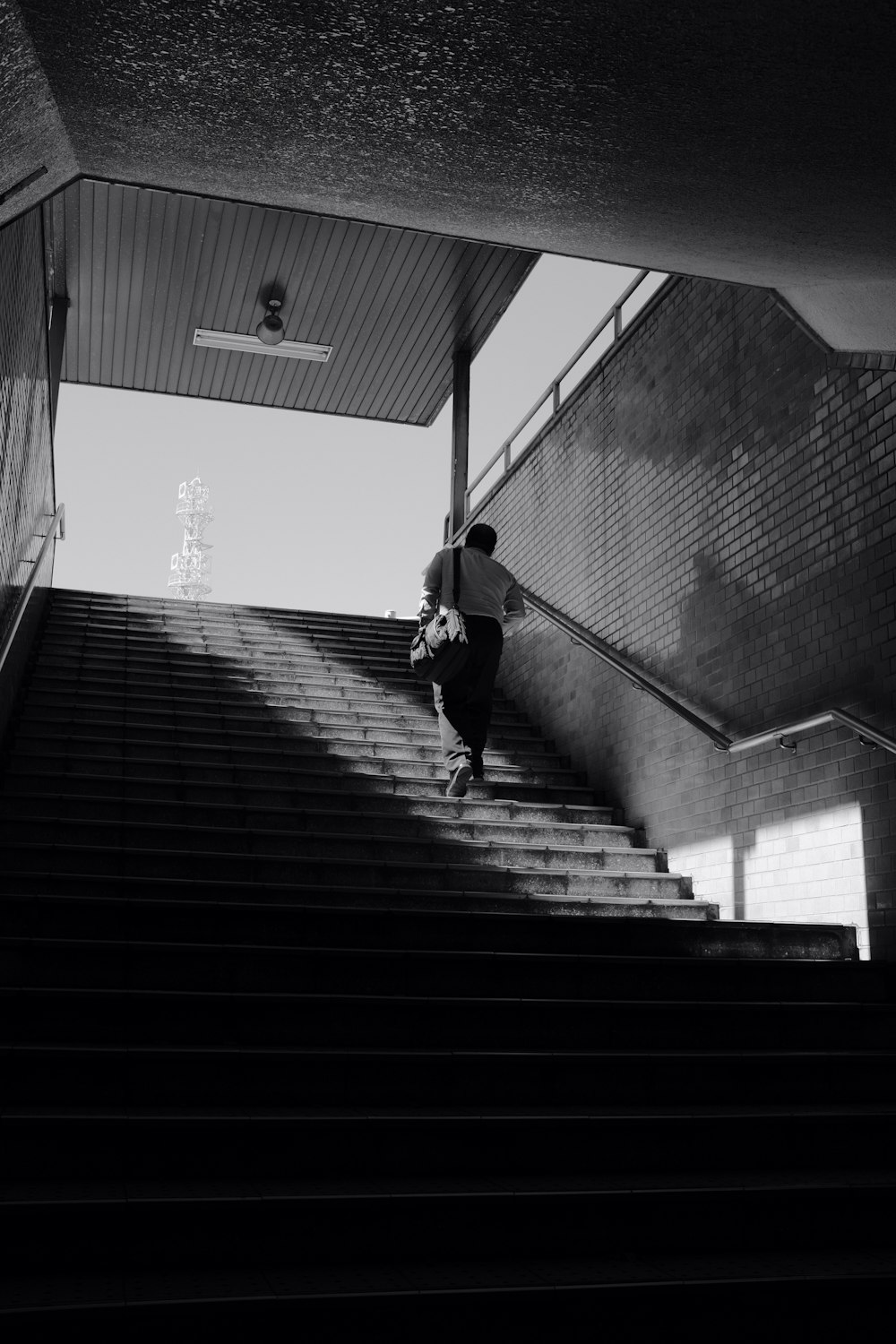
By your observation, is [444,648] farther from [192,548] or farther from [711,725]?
[192,548]

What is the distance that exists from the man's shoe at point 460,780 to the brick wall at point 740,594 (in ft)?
3.59

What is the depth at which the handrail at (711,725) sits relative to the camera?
4.75m

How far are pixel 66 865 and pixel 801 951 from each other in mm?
2980

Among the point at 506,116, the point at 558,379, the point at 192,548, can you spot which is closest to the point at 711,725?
the point at 506,116

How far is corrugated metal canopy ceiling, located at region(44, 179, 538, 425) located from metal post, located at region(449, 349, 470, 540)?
0.71 feet

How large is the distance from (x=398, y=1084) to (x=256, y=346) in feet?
32.0

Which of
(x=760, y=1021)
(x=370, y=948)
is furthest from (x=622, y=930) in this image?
(x=370, y=948)

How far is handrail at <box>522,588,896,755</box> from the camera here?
4754 mm

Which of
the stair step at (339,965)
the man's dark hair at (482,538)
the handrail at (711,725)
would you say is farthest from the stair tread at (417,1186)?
the man's dark hair at (482,538)

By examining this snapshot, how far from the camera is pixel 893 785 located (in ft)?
15.5

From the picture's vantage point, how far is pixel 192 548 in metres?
68.5

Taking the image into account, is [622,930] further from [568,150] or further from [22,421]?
[22,421]

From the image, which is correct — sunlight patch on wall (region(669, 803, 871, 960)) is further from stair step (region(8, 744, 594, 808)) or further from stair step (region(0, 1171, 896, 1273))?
stair step (region(0, 1171, 896, 1273))

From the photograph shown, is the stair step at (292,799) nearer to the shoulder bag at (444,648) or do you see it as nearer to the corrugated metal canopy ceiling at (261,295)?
the shoulder bag at (444,648)
